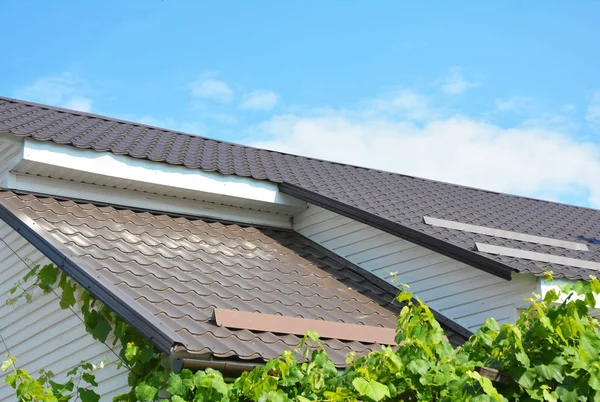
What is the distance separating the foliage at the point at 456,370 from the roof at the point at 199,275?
0.84 meters

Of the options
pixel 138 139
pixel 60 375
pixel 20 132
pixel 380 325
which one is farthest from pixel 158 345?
pixel 138 139

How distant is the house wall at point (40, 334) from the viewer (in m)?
7.61

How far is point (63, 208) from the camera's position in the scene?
31.9 ft

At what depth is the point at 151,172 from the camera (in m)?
10.4

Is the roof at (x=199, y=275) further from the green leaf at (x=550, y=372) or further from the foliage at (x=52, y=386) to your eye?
the green leaf at (x=550, y=372)

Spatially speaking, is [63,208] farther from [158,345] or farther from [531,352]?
[531,352]

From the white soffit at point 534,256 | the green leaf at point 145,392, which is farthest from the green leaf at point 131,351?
the white soffit at point 534,256

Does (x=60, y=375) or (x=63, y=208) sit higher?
(x=63, y=208)

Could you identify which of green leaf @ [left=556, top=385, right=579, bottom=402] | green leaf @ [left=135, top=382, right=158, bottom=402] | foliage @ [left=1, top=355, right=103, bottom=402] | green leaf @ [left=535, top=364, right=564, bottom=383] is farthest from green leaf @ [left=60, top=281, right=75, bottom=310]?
green leaf @ [left=556, top=385, right=579, bottom=402]

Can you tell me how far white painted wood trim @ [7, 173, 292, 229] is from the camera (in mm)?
9938

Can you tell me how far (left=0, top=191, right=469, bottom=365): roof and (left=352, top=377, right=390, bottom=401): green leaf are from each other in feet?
5.30

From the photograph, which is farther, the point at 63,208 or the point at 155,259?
the point at 63,208

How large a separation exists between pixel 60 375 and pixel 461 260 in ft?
15.4

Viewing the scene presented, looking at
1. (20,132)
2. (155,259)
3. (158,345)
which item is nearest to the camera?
(158,345)
